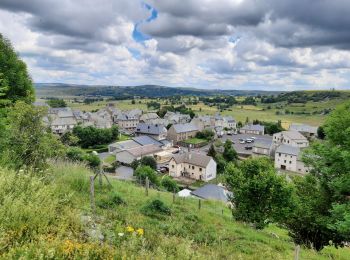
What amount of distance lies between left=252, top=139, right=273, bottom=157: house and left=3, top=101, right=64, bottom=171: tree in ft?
217

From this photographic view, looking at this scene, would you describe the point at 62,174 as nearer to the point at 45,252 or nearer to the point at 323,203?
the point at 45,252

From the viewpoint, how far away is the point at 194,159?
178ft

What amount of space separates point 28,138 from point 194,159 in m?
45.8

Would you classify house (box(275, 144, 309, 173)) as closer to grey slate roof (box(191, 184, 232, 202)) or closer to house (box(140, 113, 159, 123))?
grey slate roof (box(191, 184, 232, 202))

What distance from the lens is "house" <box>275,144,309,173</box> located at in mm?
61906

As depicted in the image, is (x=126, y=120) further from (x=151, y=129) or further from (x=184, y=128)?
(x=184, y=128)

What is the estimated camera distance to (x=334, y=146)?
13.7 metres

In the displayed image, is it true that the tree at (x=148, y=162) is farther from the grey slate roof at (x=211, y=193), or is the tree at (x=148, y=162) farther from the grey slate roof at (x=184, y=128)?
the grey slate roof at (x=184, y=128)

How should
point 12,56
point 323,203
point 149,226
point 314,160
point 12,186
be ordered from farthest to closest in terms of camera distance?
1. point 12,56
2. point 314,160
3. point 323,203
4. point 149,226
5. point 12,186

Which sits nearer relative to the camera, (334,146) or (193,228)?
(193,228)

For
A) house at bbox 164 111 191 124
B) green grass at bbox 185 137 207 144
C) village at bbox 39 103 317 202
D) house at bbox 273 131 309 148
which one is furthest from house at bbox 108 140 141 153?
house at bbox 164 111 191 124

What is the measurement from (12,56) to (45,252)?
19.6 m

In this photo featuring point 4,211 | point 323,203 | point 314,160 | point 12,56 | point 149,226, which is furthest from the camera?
point 12,56

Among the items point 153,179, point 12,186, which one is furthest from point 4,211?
point 153,179
